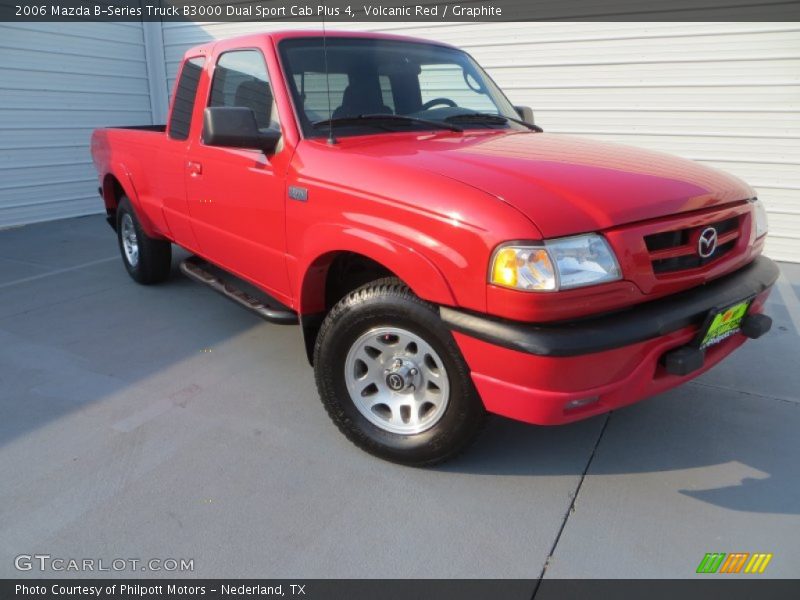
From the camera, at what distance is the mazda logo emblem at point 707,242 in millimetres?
2396

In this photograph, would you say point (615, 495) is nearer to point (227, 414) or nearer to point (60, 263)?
point (227, 414)

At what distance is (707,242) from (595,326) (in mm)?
687

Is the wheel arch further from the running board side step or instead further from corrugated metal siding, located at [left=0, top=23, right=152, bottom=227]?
corrugated metal siding, located at [left=0, top=23, right=152, bottom=227]

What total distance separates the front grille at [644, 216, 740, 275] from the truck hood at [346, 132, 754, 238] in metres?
0.09

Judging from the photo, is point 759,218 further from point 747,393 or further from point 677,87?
point 677,87

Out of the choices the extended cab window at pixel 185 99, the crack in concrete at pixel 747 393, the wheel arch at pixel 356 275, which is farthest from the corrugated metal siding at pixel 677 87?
the wheel arch at pixel 356 275

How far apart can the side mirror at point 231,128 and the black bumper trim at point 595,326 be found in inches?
51.1

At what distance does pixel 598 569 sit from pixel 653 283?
1032 millimetres

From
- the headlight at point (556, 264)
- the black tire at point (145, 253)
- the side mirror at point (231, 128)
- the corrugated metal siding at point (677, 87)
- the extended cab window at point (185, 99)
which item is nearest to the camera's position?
the headlight at point (556, 264)

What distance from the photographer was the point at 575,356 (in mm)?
2088

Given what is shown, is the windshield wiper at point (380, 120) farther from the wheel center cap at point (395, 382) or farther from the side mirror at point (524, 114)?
the wheel center cap at point (395, 382)

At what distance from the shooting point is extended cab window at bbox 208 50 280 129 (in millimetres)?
3189

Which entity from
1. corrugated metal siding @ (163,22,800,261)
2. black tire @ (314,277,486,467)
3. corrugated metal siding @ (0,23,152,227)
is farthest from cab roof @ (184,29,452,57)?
corrugated metal siding @ (0,23,152,227)

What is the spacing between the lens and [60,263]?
20.7 ft
